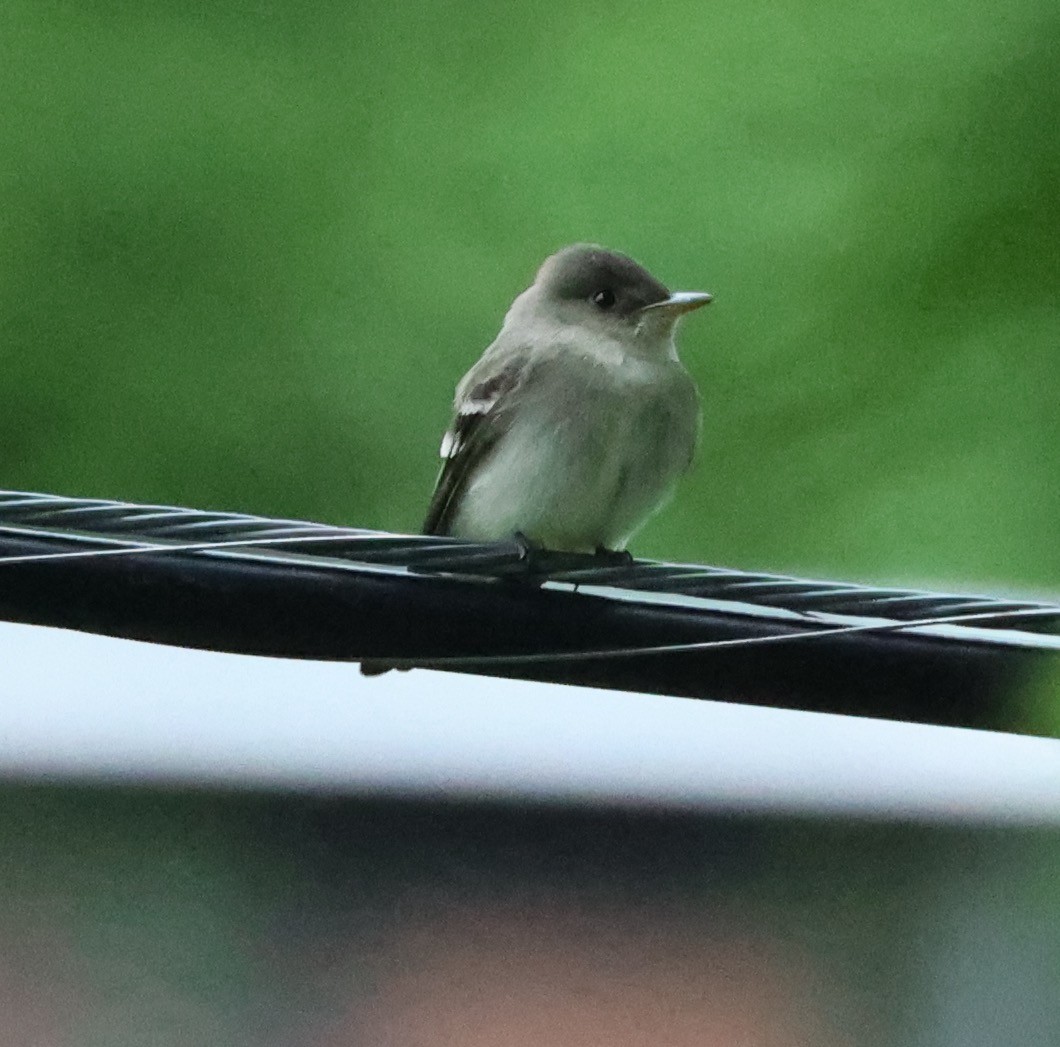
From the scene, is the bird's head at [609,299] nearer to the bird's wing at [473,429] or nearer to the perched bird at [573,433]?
the perched bird at [573,433]

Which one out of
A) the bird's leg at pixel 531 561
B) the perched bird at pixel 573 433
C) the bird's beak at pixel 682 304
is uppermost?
the bird's beak at pixel 682 304

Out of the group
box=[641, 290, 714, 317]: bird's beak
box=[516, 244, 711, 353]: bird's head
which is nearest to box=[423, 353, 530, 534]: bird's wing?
box=[516, 244, 711, 353]: bird's head

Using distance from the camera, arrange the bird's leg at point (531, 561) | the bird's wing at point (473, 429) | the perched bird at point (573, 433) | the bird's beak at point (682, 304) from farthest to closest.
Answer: the bird's beak at point (682, 304) → the bird's wing at point (473, 429) → the perched bird at point (573, 433) → the bird's leg at point (531, 561)

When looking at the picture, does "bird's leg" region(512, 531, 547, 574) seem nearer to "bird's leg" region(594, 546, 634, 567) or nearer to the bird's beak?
"bird's leg" region(594, 546, 634, 567)

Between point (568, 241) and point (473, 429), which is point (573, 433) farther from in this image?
point (568, 241)

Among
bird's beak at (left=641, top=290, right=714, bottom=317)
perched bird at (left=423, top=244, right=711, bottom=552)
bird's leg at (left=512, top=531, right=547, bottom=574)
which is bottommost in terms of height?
bird's leg at (left=512, top=531, right=547, bottom=574)

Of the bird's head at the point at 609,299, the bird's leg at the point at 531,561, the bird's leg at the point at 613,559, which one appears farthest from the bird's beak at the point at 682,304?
the bird's leg at the point at 531,561

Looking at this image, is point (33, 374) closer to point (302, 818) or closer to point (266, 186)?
point (266, 186)
